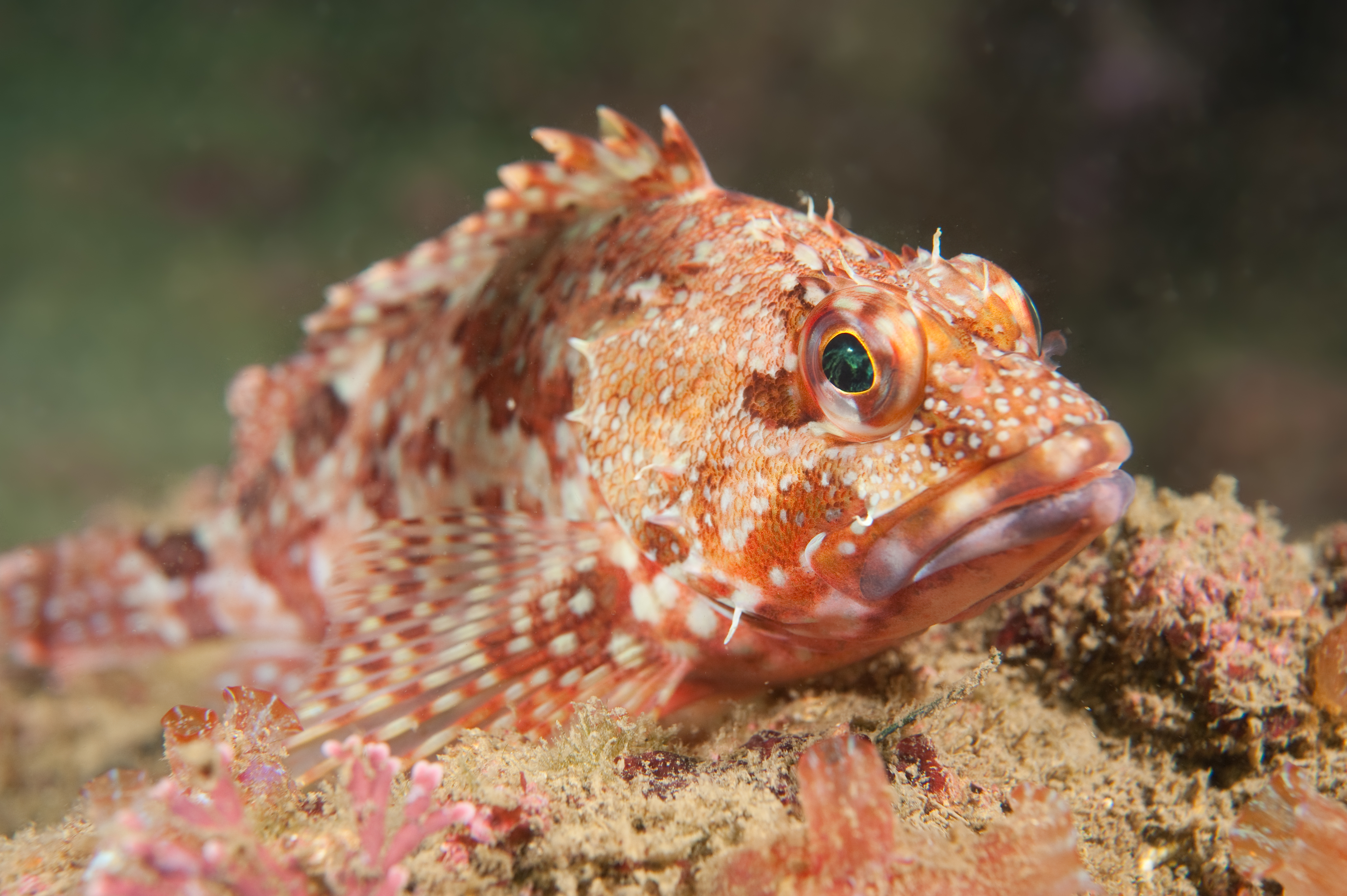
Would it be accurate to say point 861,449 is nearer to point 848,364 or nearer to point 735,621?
point 848,364

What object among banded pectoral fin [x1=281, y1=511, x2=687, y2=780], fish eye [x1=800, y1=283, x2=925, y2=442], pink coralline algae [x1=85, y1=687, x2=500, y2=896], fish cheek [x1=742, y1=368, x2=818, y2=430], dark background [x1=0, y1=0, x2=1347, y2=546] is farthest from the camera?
dark background [x1=0, y1=0, x2=1347, y2=546]

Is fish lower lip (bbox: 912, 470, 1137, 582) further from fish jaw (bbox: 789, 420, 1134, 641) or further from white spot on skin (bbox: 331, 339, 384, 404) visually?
white spot on skin (bbox: 331, 339, 384, 404)

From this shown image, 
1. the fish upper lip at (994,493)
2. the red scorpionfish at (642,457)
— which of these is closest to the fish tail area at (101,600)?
the red scorpionfish at (642,457)

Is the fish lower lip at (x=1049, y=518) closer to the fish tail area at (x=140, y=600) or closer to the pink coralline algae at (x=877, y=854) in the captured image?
the pink coralline algae at (x=877, y=854)

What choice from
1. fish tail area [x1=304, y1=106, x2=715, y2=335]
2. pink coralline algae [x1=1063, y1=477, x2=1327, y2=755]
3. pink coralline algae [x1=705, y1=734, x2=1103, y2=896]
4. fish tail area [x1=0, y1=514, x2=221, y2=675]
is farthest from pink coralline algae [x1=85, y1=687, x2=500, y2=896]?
fish tail area [x1=0, y1=514, x2=221, y2=675]

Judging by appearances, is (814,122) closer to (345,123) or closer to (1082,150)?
(1082,150)

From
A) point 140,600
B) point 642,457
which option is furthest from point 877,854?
point 140,600
